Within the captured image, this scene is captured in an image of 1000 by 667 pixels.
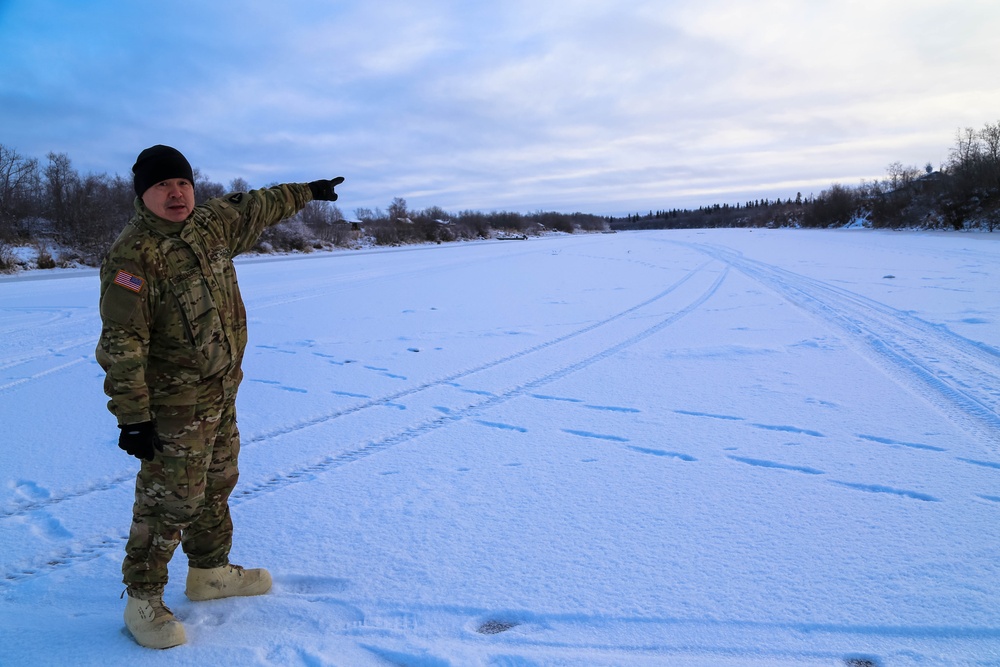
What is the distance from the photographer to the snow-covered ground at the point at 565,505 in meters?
2.13

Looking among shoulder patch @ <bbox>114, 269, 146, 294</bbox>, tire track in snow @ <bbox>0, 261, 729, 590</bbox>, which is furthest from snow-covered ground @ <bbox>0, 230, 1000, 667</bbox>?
shoulder patch @ <bbox>114, 269, 146, 294</bbox>

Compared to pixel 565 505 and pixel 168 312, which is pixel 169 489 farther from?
pixel 565 505

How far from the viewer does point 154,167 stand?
207 cm

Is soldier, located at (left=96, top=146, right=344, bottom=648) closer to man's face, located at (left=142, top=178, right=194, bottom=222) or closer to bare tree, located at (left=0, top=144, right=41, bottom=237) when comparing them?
man's face, located at (left=142, top=178, right=194, bottom=222)

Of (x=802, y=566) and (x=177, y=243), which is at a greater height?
(x=177, y=243)

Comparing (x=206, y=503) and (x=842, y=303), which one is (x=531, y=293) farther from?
(x=206, y=503)

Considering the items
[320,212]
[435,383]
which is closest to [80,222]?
[320,212]

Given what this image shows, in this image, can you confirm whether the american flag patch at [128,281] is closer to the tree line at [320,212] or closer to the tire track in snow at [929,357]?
the tire track in snow at [929,357]

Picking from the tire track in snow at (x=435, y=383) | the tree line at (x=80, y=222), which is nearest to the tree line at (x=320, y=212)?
the tree line at (x=80, y=222)

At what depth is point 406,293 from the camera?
12.5 metres

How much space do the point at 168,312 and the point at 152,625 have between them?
1118mm

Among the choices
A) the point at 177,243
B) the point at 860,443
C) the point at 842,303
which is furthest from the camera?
the point at 842,303

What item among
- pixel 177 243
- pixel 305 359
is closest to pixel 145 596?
pixel 177 243

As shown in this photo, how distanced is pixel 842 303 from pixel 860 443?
6.41m
